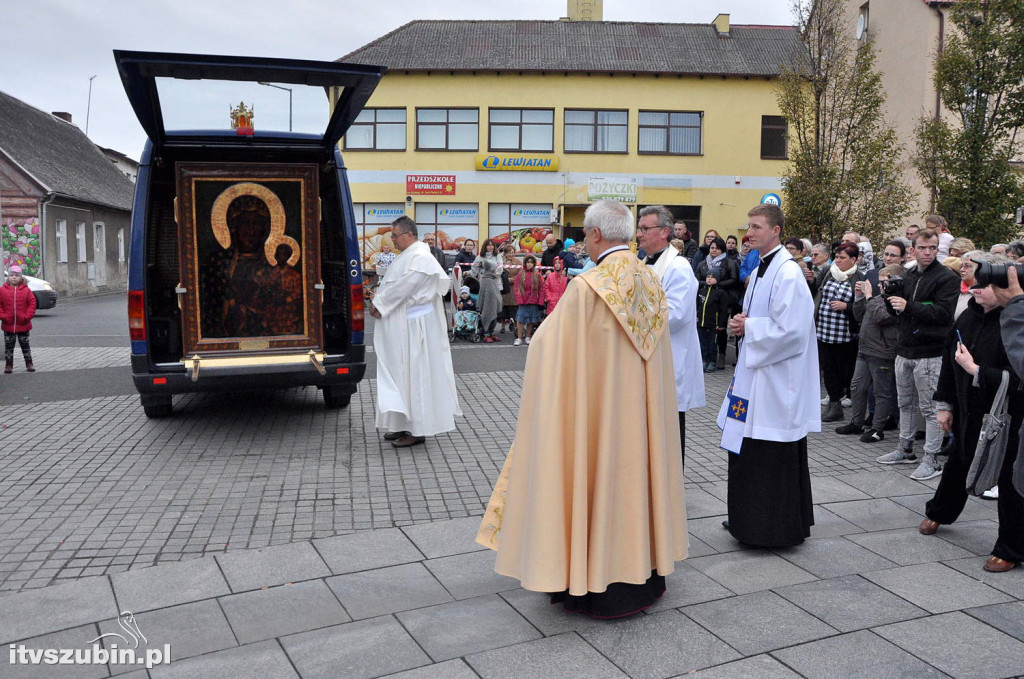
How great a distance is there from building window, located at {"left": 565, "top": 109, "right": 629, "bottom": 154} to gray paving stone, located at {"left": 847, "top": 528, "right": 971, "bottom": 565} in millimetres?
29191

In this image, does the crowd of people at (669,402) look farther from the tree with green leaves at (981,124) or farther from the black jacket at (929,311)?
the tree with green leaves at (981,124)

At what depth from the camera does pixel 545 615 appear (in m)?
4.14

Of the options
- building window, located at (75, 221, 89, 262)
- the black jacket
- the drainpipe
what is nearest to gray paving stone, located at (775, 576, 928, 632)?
the black jacket

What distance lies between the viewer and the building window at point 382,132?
32812mm

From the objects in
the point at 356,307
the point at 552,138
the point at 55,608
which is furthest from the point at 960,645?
the point at 552,138

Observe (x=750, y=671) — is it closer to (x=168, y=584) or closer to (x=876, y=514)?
(x=876, y=514)

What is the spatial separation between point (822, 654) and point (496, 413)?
5679mm

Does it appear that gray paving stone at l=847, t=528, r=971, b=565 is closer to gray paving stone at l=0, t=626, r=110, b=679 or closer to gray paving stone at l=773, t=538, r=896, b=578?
gray paving stone at l=773, t=538, r=896, b=578

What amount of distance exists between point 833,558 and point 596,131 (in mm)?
29930

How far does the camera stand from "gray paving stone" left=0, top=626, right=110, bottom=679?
362 cm

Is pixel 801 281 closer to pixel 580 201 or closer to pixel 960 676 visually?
pixel 960 676

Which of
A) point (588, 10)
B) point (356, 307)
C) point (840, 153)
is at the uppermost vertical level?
point (588, 10)

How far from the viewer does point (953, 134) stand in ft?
46.0

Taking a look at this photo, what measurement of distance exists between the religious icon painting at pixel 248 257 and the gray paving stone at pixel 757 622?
5.63m
